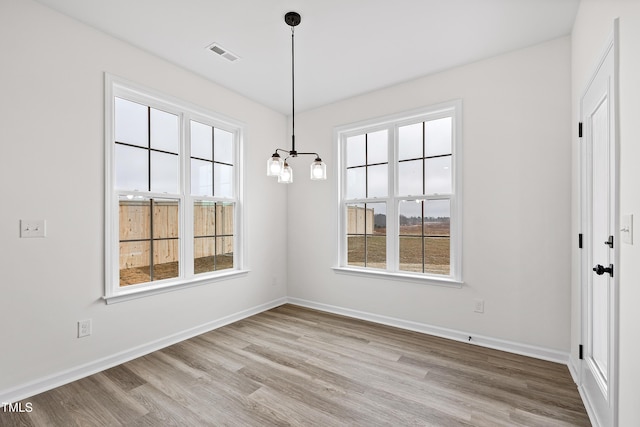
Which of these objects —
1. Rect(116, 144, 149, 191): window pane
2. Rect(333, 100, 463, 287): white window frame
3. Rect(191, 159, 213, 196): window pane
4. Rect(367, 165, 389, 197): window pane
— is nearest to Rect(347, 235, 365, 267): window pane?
Rect(333, 100, 463, 287): white window frame

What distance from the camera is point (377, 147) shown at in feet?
12.5

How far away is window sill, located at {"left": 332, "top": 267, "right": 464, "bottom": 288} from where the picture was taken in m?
3.12

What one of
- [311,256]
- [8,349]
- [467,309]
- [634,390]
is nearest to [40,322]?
[8,349]

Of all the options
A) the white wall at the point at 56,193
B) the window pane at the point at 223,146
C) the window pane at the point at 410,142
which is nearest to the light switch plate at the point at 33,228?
the white wall at the point at 56,193

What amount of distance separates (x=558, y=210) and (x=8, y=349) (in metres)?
4.45

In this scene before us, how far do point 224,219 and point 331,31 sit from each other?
8.05ft

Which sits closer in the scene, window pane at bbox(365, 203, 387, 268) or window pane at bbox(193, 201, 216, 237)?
window pane at bbox(193, 201, 216, 237)

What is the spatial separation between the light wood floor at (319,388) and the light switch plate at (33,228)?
1180 mm

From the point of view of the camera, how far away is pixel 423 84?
10.9ft

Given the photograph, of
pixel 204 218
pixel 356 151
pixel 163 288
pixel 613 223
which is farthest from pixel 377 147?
pixel 163 288

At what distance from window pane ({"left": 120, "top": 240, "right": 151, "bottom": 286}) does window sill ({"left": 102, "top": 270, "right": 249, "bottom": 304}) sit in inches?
4.8

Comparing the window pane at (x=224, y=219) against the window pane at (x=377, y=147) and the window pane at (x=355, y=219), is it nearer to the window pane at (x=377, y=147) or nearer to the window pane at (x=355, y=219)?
the window pane at (x=355, y=219)

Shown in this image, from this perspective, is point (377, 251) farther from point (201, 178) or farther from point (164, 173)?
point (164, 173)

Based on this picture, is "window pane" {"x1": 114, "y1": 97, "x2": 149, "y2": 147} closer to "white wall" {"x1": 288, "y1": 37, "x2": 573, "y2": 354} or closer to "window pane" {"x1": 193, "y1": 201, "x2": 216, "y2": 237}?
"window pane" {"x1": 193, "y1": 201, "x2": 216, "y2": 237}
